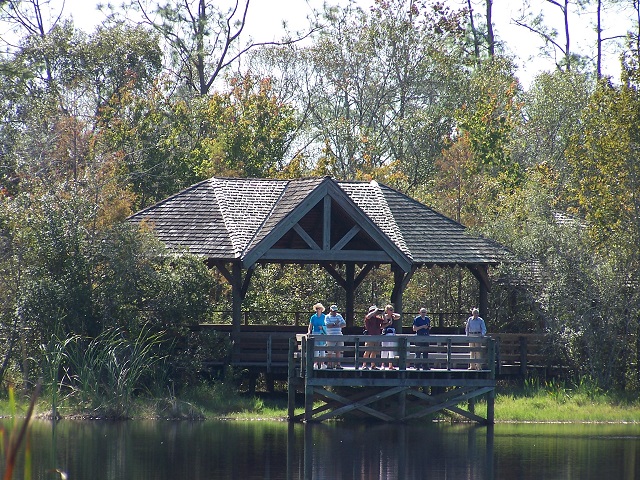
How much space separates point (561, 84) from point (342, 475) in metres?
32.5

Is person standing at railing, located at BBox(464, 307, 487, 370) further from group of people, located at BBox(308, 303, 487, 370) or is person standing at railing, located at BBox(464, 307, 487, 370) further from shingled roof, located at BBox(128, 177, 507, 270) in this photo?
shingled roof, located at BBox(128, 177, 507, 270)

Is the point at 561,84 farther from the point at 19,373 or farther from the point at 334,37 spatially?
the point at 19,373

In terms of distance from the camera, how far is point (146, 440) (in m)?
20.4

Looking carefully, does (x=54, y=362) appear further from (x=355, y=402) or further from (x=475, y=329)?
(x=475, y=329)

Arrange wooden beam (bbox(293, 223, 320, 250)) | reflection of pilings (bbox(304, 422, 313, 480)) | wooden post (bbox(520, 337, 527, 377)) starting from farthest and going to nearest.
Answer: wooden post (bbox(520, 337, 527, 377)) < wooden beam (bbox(293, 223, 320, 250)) < reflection of pilings (bbox(304, 422, 313, 480))

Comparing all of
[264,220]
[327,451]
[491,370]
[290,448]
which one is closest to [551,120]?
[264,220]

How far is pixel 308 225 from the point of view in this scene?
1124 inches

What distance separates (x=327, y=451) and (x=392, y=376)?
397cm

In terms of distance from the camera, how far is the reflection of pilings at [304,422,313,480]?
17.3m

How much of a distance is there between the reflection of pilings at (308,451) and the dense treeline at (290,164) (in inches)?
149

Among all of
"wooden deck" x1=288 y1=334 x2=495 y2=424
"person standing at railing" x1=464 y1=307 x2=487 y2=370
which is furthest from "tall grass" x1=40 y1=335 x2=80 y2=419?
"person standing at railing" x1=464 y1=307 x2=487 y2=370

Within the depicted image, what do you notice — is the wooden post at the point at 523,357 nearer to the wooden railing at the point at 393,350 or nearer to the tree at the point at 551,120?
the wooden railing at the point at 393,350

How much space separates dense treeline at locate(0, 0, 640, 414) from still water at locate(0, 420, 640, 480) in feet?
7.41

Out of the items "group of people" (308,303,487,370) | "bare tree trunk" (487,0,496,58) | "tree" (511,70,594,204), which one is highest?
"bare tree trunk" (487,0,496,58)
